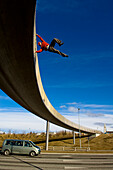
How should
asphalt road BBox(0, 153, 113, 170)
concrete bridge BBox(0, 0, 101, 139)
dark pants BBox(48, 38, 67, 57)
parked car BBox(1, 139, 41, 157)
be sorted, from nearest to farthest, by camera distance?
concrete bridge BBox(0, 0, 101, 139) < dark pants BBox(48, 38, 67, 57) < asphalt road BBox(0, 153, 113, 170) < parked car BBox(1, 139, 41, 157)

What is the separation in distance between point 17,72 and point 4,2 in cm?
658

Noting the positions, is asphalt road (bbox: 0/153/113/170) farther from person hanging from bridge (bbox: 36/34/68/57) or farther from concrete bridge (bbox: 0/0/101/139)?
person hanging from bridge (bbox: 36/34/68/57)

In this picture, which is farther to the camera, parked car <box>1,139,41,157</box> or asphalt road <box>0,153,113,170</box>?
parked car <box>1,139,41,157</box>

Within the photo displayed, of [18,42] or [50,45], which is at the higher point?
[18,42]

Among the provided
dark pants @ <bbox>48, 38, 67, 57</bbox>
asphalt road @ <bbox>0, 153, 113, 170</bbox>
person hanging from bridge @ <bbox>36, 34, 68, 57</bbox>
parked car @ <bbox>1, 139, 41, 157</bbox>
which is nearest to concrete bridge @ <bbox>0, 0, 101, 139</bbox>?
person hanging from bridge @ <bbox>36, 34, 68, 57</bbox>

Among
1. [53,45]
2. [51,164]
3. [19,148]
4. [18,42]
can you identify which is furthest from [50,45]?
[19,148]

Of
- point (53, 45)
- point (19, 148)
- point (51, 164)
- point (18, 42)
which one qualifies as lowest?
point (51, 164)

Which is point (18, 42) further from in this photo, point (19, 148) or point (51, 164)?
point (19, 148)

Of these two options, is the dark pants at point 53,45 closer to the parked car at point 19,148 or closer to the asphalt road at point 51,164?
the asphalt road at point 51,164

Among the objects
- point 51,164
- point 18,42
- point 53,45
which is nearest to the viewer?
point 53,45

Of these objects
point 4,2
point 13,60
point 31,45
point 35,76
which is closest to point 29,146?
point 35,76

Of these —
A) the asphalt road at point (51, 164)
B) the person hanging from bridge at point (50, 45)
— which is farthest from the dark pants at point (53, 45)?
the asphalt road at point (51, 164)

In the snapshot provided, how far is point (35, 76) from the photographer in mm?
11984

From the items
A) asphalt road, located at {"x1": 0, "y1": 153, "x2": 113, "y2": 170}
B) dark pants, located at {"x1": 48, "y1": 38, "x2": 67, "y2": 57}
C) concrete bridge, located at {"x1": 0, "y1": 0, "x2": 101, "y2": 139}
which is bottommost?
asphalt road, located at {"x1": 0, "y1": 153, "x2": 113, "y2": 170}
